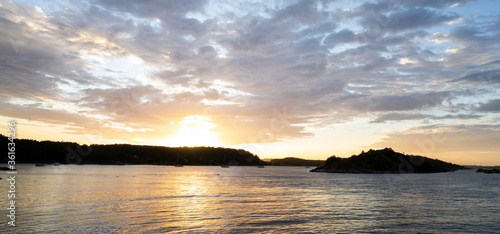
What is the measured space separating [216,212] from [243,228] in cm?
1213

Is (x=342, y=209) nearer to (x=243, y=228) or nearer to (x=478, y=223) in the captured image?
(x=478, y=223)

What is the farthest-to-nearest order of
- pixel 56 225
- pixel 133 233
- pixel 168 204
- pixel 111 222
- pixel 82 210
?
pixel 168 204
pixel 82 210
pixel 111 222
pixel 56 225
pixel 133 233

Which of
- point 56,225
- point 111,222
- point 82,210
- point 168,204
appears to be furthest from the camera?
point 168,204

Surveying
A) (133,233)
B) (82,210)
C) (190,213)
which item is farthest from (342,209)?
(82,210)

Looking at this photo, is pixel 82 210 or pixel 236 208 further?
pixel 236 208

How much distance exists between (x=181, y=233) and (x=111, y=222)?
36.1 ft

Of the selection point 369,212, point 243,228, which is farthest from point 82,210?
point 369,212

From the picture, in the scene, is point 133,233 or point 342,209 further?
point 342,209

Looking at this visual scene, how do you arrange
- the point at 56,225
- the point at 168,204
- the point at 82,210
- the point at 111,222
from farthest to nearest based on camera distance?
1. the point at 168,204
2. the point at 82,210
3. the point at 111,222
4. the point at 56,225

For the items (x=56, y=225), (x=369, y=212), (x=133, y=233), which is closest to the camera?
(x=133, y=233)

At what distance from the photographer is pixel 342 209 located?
167ft

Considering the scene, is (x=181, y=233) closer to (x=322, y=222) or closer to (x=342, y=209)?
(x=322, y=222)

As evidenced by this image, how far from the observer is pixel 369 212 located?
1889 inches

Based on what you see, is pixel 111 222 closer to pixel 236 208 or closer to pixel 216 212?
pixel 216 212
